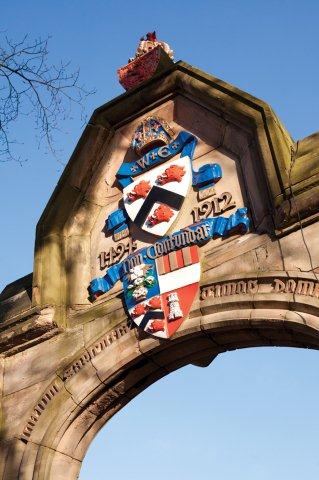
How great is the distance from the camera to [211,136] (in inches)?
360

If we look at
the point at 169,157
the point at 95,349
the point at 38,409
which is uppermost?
the point at 169,157

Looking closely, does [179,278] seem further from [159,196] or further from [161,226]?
[159,196]

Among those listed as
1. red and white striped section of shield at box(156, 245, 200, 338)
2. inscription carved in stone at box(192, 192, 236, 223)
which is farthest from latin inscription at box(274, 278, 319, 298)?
inscription carved in stone at box(192, 192, 236, 223)

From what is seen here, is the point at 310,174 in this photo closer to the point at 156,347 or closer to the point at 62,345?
the point at 156,347

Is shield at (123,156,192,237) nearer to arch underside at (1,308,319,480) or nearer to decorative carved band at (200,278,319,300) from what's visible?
decorative carved band at (200,278,319,300)

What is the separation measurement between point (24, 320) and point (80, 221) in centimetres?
139

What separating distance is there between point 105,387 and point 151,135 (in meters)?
2.98

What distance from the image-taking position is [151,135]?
960 cm

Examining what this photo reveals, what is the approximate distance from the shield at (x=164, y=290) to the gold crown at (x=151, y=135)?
1.52m

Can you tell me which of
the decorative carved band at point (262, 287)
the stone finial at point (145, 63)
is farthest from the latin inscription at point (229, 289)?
the stone finial at point (145, 63)

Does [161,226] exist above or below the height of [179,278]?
above

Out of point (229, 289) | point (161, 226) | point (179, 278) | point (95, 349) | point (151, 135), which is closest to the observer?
point (229, 289)

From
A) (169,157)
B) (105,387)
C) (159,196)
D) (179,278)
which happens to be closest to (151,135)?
(169,157)

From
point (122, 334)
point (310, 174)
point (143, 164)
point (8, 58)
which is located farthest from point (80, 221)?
point (310, 174)
